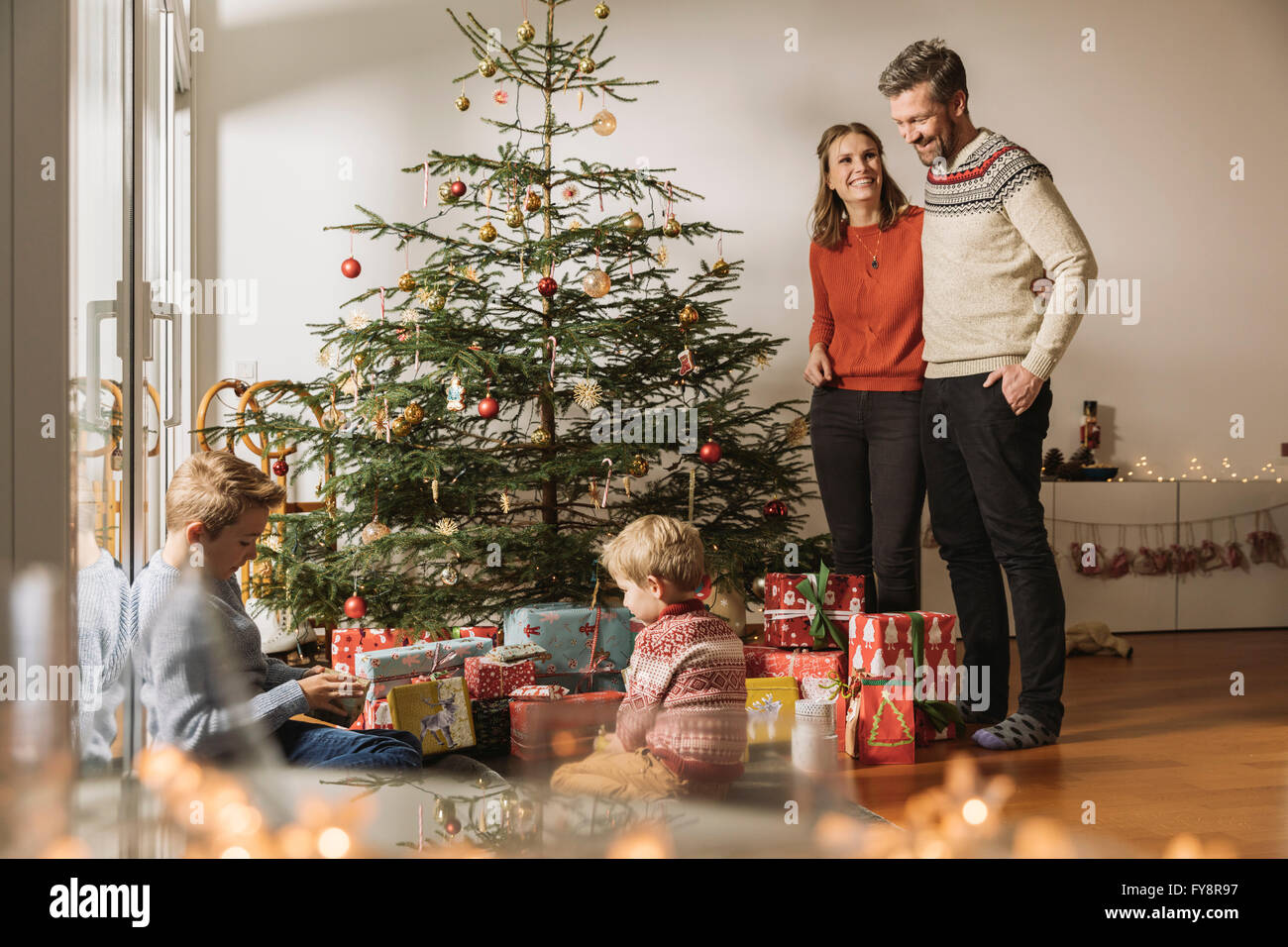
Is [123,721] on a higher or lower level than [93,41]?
lower

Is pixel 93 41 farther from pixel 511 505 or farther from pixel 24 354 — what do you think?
pixel 511 505

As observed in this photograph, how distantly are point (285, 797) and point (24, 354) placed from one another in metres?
0.67

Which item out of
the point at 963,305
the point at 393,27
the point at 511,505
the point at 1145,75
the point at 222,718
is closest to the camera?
the point at 222,718

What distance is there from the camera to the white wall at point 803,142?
3.54 meters

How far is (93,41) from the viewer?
1.46 m

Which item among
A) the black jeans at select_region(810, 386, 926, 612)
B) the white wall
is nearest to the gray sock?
the black jeans at select_region(810, 386, 926, 612)

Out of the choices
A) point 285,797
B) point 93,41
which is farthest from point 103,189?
point 285,797

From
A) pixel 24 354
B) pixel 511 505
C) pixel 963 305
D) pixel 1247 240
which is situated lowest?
pixel 511 505

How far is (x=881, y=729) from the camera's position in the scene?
6.77ft

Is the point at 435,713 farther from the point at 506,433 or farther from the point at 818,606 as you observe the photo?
the point at 506,433

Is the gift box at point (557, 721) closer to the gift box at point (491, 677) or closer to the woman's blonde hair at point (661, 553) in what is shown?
the gift box at point (491, 677)

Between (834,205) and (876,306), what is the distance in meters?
0.27

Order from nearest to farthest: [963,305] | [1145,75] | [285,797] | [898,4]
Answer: [285,797], [963,305], [898,4], [1145,75]

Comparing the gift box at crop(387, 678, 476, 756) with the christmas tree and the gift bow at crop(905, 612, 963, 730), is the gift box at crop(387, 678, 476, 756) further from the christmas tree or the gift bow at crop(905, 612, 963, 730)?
the gift bow at crop(905, 612, 963, 730)
